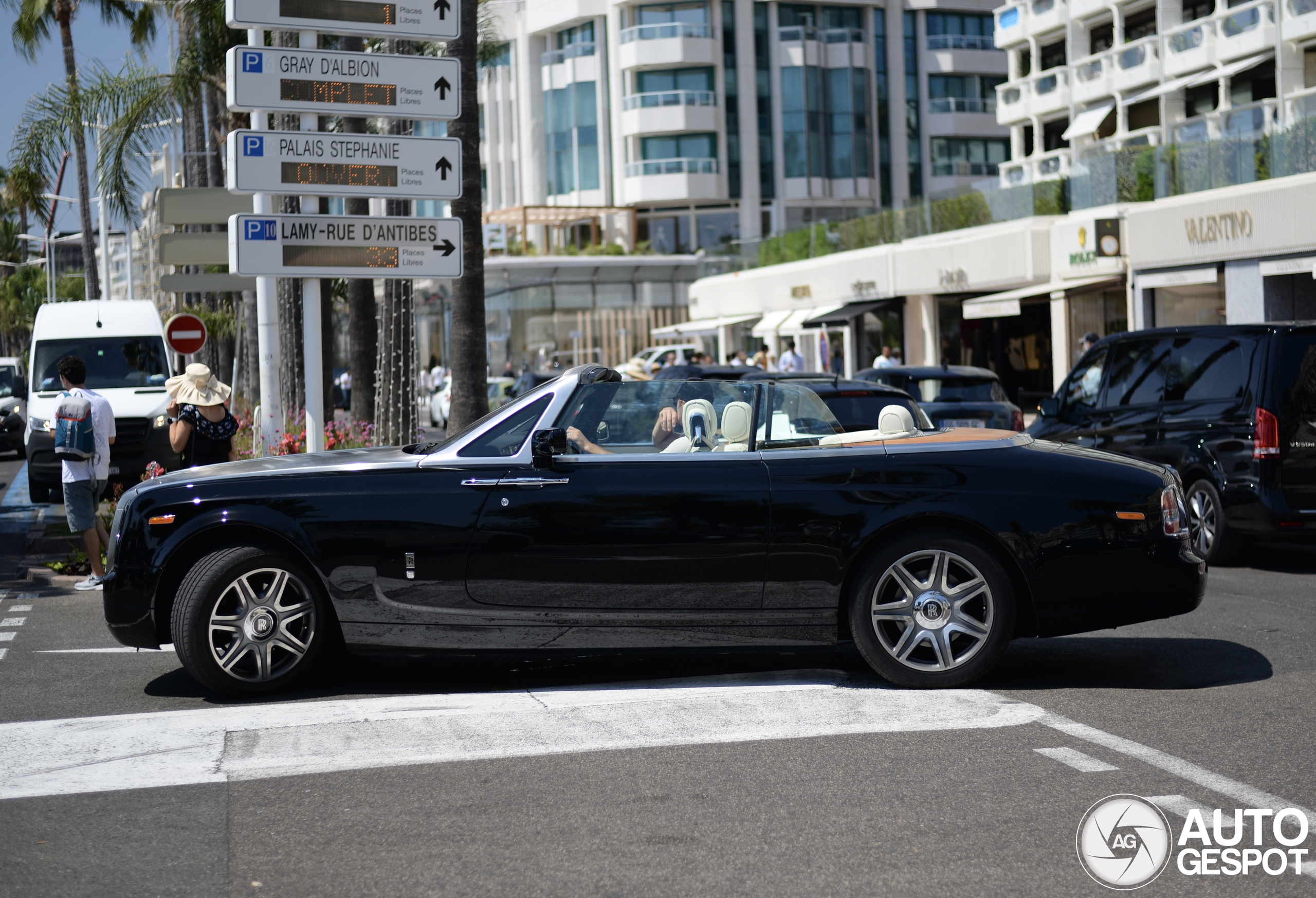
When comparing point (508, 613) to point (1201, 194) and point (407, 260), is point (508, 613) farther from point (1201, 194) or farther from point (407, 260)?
point (1201, 194)

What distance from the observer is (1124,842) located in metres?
4.64

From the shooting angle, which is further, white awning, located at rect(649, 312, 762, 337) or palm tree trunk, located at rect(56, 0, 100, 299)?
white awning, located at rect(649, 312, 762, 337)

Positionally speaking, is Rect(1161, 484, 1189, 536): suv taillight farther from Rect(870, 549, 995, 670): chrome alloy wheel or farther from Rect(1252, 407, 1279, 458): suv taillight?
Rect(1252, 407, 1279, 458): suv taillight

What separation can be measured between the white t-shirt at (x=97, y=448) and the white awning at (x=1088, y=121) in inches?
1454

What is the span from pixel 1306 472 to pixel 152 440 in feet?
45.2

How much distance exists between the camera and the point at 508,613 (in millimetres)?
6703

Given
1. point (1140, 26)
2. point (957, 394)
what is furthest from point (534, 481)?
point (1140, 26)

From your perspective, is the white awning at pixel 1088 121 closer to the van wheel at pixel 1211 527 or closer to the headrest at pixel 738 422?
the van wheel at pixel 1211 527

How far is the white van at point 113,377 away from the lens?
61.1ft

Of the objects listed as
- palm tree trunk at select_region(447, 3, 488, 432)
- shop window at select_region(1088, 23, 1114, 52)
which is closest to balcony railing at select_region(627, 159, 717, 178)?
shop window at select_region(1088, 23, 1114, 52)

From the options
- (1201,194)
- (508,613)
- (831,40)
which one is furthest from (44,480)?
(831,40)

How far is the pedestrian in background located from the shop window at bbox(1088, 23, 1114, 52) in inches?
1587

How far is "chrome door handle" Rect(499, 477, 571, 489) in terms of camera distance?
6.79 meters

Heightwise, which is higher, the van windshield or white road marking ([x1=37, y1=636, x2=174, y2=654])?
the van windshield
